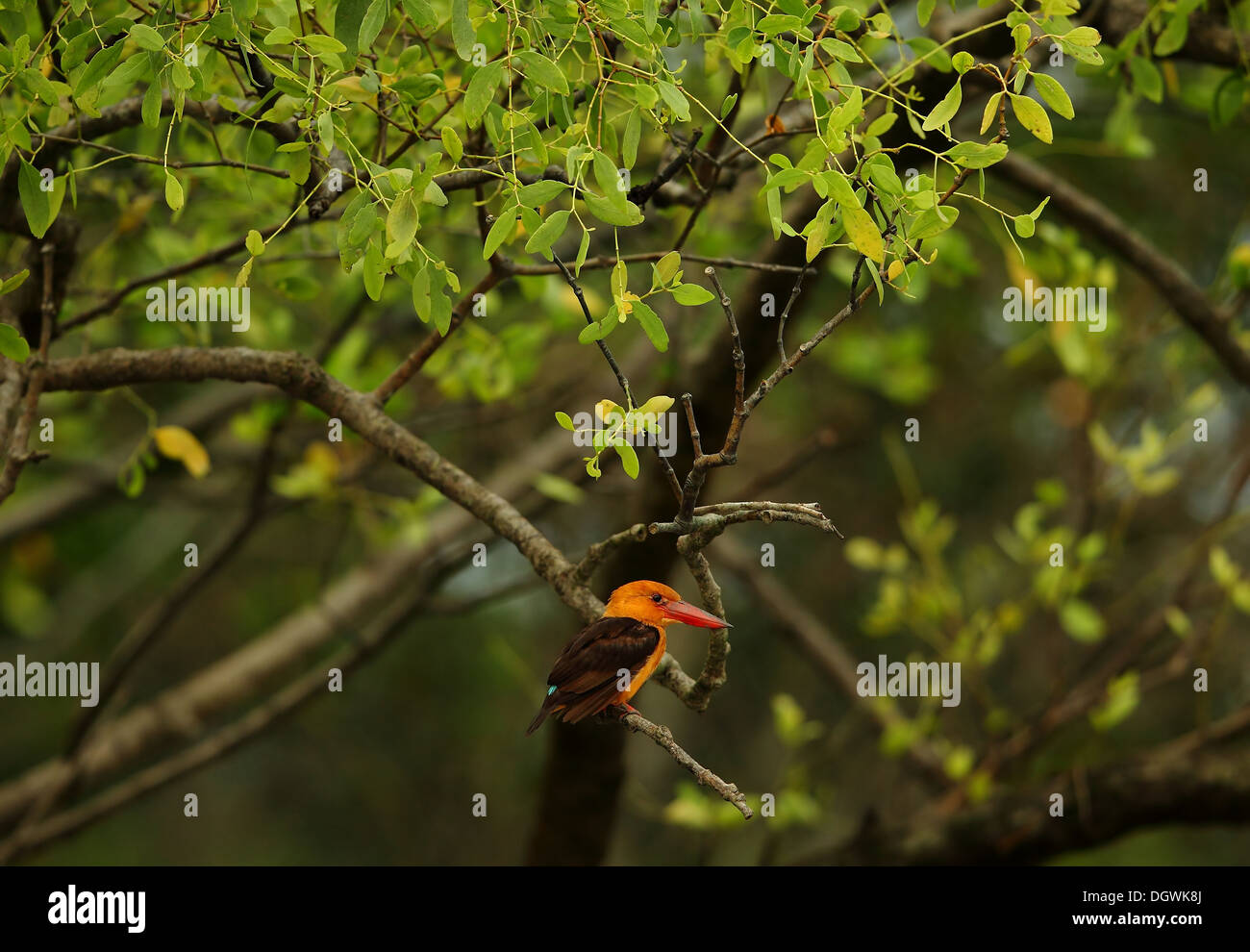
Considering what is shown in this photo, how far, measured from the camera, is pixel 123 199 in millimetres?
2895

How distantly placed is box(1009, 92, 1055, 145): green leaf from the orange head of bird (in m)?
0.89

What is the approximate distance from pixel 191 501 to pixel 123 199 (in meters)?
1.77

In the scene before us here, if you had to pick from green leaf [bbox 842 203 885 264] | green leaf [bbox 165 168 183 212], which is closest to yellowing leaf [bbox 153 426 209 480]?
green leaf [bbox 165 168 183 212]

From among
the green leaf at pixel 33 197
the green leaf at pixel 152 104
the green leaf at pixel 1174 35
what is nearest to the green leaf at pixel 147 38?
the green leaf at pixel 152 104

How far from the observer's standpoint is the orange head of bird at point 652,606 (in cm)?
182

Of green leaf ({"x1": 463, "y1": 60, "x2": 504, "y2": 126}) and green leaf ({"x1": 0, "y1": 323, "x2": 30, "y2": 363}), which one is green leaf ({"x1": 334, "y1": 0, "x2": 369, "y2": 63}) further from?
green leaf ({"x1": 0, "y1": 323, "x2": 30, "y2": 363})

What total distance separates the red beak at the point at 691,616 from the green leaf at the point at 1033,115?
33.9 inches

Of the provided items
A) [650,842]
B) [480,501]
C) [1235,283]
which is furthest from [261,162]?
[650,842]

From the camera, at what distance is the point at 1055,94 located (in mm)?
1612

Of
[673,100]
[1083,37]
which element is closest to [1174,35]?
[1083,37]

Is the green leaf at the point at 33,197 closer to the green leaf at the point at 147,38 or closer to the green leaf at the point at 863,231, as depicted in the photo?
the green leaf at the point at 147,38

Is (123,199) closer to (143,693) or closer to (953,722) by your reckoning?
(953,722)

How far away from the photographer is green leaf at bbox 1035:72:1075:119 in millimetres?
1571

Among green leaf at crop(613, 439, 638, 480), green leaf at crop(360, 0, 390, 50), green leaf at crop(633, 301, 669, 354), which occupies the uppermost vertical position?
green leaf at crop(360, 0, 390, 50)
